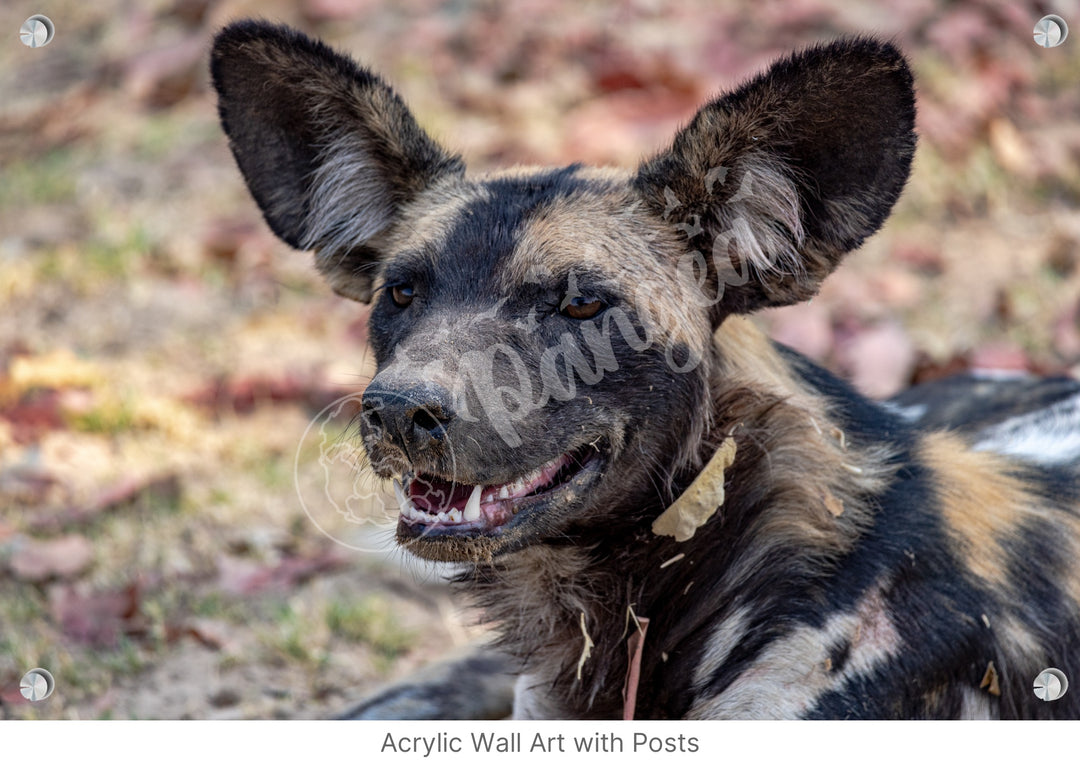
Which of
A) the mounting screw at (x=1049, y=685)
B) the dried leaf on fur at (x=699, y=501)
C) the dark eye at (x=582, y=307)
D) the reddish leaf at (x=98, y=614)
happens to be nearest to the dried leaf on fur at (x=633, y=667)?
the dried leaf on fur at (x=699, y=501)

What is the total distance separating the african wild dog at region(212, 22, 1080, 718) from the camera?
9.10 feet

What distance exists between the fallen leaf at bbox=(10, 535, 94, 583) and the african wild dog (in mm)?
1951

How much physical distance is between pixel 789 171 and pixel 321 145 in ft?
4.53

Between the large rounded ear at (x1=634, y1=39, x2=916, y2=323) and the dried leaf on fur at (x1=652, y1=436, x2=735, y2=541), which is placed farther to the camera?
the dried leaf on fur at (x1=652, y1=436, x2=735, y2=541)

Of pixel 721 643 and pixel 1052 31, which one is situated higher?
pixel 1052 31

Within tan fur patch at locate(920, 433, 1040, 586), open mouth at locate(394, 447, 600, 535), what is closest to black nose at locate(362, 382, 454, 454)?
open mouth at locate(394, 447, 600, 535)

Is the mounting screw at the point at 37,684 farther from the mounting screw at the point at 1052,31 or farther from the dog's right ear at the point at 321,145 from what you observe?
the mounting screw at the point at 1052,31

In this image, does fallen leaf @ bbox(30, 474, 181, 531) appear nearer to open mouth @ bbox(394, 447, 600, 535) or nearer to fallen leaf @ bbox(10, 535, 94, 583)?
fallen leaf @ bbox(10, 535, 94, 583)

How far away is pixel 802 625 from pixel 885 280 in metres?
3.84

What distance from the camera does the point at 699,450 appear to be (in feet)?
9.85

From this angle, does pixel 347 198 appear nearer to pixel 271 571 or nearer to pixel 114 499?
pixel 271 571

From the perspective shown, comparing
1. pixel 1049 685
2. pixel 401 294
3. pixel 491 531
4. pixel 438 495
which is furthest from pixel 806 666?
pixel 401 294

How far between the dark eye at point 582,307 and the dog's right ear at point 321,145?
78 cm
